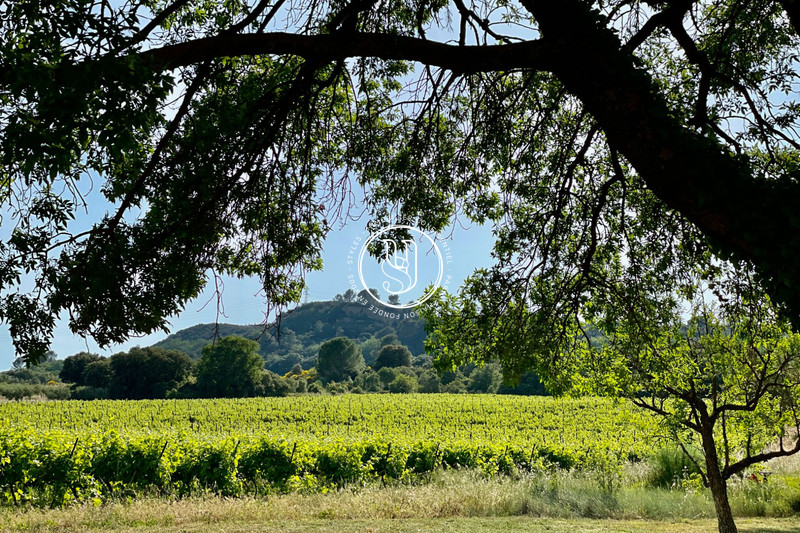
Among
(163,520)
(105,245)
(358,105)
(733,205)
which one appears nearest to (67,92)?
(105,245)

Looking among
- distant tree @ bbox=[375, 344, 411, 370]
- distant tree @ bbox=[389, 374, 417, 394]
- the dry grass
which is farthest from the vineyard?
distant tree @ bbox=[375, 344, 411, 370]

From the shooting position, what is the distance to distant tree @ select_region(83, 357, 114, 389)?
6103 centimetres

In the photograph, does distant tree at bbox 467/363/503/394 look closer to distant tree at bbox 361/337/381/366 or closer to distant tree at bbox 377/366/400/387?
distant tree at bbox 377/366/400/387

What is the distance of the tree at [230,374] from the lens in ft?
185

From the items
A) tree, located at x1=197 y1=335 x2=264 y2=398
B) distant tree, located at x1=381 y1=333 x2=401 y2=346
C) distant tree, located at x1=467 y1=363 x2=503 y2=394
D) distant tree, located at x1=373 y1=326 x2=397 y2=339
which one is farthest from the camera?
distant tree, located at x1=373 y1=326 x2=397 y2=339

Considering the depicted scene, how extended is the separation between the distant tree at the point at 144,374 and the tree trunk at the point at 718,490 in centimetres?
5869

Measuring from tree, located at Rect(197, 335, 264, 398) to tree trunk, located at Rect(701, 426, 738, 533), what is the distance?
5033cm

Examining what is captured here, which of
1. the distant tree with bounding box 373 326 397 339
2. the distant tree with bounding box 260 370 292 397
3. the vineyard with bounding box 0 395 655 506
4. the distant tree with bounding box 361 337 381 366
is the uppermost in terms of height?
the distant tree with bounding box 373 326 397 339

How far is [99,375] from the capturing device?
2418 inches

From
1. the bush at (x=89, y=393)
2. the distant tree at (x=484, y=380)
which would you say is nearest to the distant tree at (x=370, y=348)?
→ the distant tree at (x=484, y=380)

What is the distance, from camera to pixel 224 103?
5582 millimetres

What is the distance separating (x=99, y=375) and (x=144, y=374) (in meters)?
A: 6.29

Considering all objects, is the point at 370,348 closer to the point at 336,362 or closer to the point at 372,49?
the point at 336,362

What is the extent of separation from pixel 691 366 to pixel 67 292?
32.5 ft
